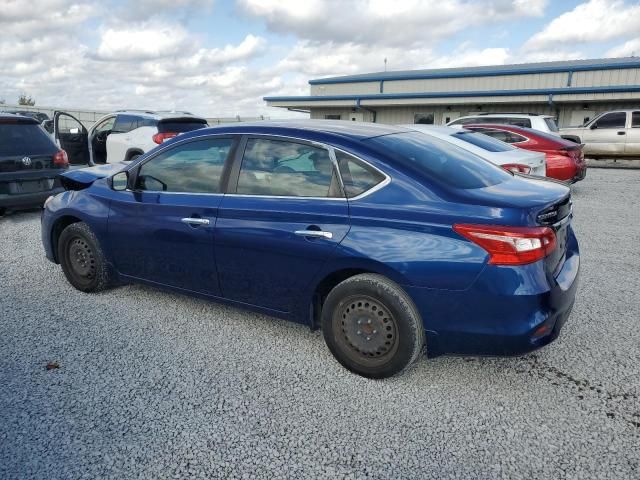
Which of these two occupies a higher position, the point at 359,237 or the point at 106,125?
the point at 106,125

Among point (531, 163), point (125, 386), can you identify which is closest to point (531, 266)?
point (125, 386)

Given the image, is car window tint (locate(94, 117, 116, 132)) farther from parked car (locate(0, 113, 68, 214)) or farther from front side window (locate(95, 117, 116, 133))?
parked car (locate(0, 113, 68, 214))

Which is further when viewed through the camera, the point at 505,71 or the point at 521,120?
the point at 505,71

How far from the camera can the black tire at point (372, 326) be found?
2.90m

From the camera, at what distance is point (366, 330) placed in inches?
120

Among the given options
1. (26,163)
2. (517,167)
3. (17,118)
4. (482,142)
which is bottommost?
(517,167)

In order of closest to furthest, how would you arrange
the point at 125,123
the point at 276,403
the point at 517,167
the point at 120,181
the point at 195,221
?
1. the point at 276,403
2. the point at 195,221
3. the point at 120,181
4. the point at 517,167
5. the point at 125,123

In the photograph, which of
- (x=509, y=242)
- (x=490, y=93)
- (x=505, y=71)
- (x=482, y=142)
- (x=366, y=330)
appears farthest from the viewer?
(x=505, y=71)

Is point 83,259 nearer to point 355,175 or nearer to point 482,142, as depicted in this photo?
point 355,175

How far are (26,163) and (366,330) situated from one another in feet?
20.8

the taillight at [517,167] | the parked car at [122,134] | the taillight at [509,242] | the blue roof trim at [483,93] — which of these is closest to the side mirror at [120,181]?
the taillight at [509,242]

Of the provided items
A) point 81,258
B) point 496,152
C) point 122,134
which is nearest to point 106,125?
point 122,134

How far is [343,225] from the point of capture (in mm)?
2994

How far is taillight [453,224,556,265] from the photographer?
8.61 ft
